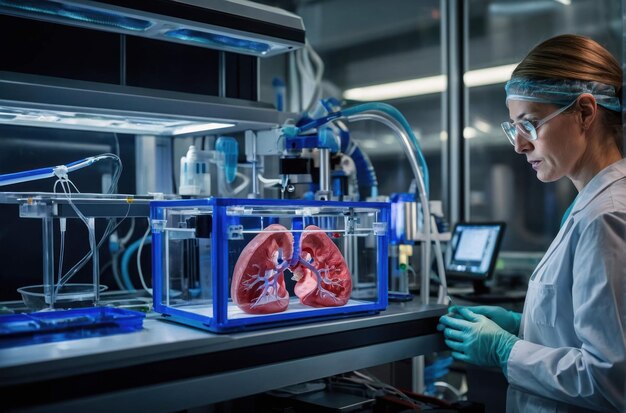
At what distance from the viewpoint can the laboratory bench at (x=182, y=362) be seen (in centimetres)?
107

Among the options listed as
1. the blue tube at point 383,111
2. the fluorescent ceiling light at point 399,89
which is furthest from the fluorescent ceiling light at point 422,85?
the blue tube at point 383,111

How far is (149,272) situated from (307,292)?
765 millimetres

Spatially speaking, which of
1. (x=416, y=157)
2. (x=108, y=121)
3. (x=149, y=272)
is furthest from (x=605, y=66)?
(x=149, y=272)

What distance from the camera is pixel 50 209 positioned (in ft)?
4.91

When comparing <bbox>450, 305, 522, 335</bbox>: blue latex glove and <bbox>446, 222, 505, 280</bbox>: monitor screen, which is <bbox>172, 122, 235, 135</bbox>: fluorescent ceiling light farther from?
<bbox>446, 222, 505, 280</bbox>: monitor screen

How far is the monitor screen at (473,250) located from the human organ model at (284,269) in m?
1.23

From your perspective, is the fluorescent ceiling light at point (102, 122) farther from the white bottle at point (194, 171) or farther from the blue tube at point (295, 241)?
the blue tube at point (295, 241)

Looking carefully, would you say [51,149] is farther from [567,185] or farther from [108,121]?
[567,185]

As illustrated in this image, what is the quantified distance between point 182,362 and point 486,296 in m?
1.75

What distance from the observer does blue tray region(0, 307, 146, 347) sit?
4.15 feet

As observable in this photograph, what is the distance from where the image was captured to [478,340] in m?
1.61

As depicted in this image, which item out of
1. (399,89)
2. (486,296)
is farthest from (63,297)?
(399,89)

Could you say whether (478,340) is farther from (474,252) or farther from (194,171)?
(474,252)

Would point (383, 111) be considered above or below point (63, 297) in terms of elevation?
above
